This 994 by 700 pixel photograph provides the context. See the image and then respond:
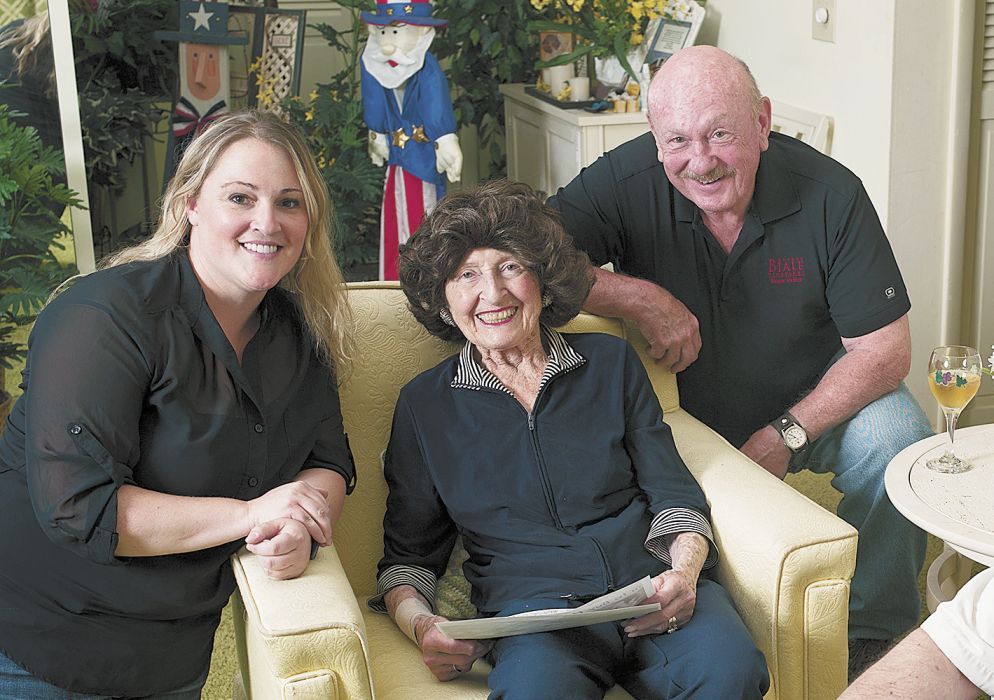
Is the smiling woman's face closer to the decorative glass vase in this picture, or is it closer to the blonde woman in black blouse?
the blonde woman in black blouse

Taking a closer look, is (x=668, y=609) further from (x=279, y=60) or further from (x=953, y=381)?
(x=279, y=60)

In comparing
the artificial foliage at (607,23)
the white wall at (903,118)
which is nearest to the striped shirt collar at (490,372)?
the white wall at (903,118)

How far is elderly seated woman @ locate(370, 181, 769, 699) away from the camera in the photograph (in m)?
1.72

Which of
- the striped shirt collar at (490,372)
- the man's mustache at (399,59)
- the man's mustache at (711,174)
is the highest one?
the man's mustache at (399,59)

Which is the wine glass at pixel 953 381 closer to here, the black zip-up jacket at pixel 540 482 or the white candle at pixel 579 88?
the black zip-up jacket at pixel 540 482

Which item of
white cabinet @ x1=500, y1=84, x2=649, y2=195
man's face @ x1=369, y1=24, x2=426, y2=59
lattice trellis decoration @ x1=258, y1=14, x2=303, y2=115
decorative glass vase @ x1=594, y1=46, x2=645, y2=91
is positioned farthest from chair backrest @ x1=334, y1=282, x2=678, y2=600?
lattice trellis decoration @ x1=258, y1=14, x2=303, y2=115

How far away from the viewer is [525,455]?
5.84ft

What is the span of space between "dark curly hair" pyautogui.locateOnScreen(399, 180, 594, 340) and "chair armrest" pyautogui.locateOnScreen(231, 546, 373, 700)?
540 mm

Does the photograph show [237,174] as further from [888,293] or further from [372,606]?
[888,293]

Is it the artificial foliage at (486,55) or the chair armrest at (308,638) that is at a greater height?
the artificial foliage at (486,55)

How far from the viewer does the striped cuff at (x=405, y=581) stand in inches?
70.5

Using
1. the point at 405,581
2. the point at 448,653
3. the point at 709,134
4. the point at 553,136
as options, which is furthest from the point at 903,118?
the point at 448,653

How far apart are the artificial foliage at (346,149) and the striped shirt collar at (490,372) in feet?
7.08

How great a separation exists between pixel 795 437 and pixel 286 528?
1.10 m
